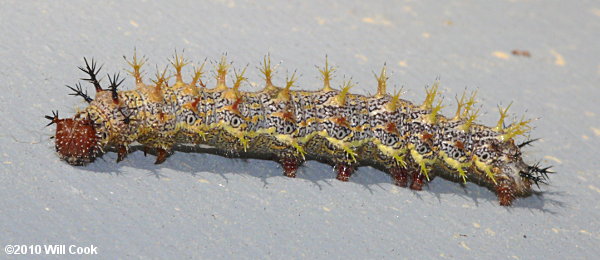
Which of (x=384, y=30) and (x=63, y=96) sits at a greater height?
(x=384, y=30)

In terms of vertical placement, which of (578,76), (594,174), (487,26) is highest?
(487,26)

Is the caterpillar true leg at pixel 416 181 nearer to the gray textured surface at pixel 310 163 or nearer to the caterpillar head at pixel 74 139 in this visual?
the gray textured surface at pixel 310 163

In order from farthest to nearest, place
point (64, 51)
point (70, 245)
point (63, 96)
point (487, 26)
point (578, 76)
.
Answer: point (487, 26), point (578, 76), point (64, 51), point (63, 96), point (70, 245)

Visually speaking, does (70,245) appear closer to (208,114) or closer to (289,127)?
(208,114)

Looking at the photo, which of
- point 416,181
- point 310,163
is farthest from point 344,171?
point 416,181

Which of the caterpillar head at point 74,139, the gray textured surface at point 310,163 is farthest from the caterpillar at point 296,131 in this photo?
the gray textured surface at point 310,163

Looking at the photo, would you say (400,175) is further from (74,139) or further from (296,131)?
(74,139)

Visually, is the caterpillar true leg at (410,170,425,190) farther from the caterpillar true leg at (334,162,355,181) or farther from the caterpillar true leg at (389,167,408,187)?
the caterpillar true leg at (334,162,355,181)

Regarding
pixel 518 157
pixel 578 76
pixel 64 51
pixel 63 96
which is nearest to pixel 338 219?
pixel 518 157
